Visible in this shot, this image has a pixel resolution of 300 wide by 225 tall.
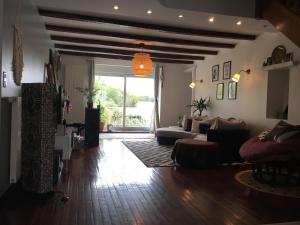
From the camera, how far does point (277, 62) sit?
5508mm

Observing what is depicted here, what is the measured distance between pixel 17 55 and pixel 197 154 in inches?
130

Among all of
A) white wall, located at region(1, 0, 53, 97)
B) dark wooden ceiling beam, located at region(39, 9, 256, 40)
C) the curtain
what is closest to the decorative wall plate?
dark wooden ceiling beam, located at region(39, 9, 256, 40)

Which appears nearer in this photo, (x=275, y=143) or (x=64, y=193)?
(x=64, y=193)

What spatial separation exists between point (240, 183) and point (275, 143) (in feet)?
2.61

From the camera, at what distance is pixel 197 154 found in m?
5.00

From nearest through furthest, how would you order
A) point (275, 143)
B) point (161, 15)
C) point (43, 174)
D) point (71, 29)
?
point (43, 174), point (275, 143), point (161, 15), point (71, 29)

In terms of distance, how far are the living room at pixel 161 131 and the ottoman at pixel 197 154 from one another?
0.8 inches

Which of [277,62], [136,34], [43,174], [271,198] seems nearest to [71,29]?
[136,34]

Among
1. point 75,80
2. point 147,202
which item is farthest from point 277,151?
point 75,80

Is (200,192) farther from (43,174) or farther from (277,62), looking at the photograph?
(277,62)

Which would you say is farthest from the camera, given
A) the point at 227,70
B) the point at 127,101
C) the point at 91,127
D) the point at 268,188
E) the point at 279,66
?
the point at 127,101

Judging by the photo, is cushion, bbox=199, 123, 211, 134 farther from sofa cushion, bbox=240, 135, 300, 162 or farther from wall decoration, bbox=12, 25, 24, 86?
wall decoration, bbox=12, 25, 24, 86

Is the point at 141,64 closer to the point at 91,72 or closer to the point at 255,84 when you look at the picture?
the point at 255,84

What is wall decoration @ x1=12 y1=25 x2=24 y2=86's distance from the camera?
131 inches
